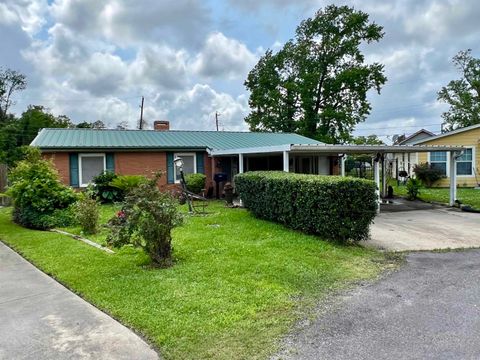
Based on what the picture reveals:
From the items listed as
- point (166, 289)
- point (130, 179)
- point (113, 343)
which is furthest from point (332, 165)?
point (113, 343)

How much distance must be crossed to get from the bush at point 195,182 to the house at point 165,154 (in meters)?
1.11

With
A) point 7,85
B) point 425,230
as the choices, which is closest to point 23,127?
point 7,85

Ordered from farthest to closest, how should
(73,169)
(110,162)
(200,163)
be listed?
(200,163)
(110,162)
(73,169)

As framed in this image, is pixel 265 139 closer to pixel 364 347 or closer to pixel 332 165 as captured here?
pixel 332 165

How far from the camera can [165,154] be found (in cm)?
1655

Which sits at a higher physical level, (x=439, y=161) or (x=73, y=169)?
(x=439, y=161)

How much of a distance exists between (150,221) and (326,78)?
2660cm

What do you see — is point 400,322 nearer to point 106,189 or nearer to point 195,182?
point 195,182

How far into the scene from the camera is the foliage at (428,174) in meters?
20.6

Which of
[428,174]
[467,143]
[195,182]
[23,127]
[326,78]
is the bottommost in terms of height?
[195,182]

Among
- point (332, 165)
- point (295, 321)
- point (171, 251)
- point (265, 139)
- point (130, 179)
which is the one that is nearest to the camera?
point (295, 321)

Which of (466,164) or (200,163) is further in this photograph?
(466,164)

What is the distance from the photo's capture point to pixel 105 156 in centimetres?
1539

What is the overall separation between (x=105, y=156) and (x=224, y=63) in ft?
26.6
